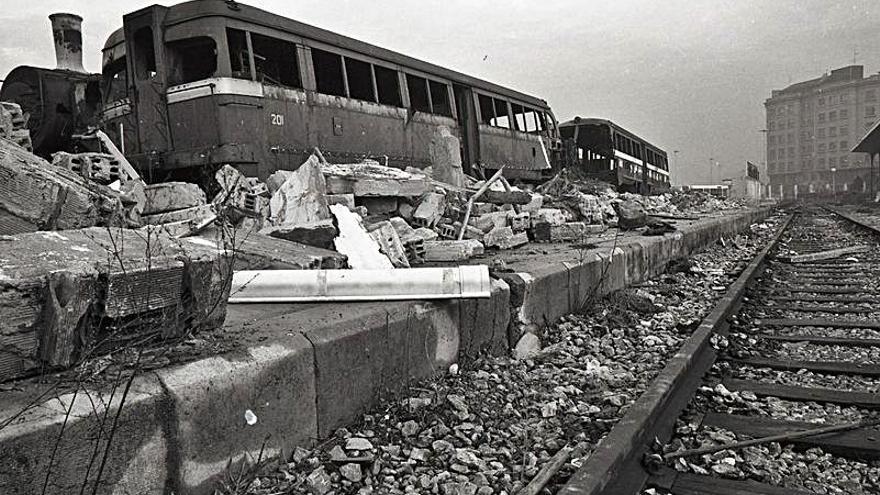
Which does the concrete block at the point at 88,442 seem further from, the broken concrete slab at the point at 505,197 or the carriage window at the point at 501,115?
the carriage window at the point at 501,115

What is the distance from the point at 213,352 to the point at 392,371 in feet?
3.36

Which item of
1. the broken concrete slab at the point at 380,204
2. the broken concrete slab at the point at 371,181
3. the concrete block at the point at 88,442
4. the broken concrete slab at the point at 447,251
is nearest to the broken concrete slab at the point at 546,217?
the broken concrete slab at the point at 371,181

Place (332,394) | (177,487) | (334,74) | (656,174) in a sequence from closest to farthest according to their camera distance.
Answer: (177,487) < (332,394) < (334,74) < (656,174)

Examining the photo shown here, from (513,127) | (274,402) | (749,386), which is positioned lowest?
(749,386)

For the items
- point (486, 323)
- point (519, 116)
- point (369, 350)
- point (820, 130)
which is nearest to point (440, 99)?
point (519, 116)

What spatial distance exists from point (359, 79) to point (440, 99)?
2950 mm

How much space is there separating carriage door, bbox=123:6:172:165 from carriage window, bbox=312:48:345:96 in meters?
2.24

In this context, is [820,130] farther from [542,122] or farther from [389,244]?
[389,244]

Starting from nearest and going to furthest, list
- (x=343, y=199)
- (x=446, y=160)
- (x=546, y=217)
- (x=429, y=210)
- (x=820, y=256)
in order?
(x=343, y=199)
(x=429, y=210)
(x=546, y=217)
(x=820, y=256)
(x=446, y=160)

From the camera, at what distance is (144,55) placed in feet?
30.5

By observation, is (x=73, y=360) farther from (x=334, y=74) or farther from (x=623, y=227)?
(x=623, y=227)

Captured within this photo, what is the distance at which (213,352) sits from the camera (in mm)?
2311

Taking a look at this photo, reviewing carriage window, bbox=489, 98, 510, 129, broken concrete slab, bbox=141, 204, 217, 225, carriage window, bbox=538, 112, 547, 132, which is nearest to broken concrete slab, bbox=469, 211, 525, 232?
broken concrete slab, bbox=141, 204, 217, 225

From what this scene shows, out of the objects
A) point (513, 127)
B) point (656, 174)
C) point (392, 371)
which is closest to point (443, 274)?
point (392, 371)
